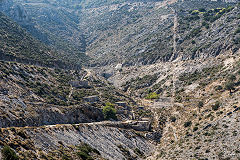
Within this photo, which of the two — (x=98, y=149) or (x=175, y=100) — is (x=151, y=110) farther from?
(x=98, y=149)

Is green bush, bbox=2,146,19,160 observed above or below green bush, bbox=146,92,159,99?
above

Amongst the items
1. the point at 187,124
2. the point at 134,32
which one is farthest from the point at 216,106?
the point at 134,32

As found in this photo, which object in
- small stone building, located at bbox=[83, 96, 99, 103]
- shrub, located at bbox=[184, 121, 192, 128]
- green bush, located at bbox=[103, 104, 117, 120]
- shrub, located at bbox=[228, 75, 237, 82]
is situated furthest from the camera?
small stone building, located at bbox=[83, 96, 99, 103]

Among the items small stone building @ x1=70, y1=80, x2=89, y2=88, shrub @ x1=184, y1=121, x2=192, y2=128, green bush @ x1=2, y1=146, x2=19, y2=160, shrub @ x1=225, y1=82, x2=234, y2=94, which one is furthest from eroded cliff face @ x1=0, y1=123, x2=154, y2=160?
small stone building @ x1=70, y1=80, x2=89, y2=88

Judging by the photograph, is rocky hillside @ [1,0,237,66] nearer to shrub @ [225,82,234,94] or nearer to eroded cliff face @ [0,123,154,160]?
shrub @ [225,82,234,94]

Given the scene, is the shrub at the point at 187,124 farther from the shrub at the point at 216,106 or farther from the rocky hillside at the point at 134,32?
the rocky hillside at the point at 134,32

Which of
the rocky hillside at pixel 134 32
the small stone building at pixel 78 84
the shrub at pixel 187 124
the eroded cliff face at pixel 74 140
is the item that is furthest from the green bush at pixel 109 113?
the rocky hillside at pixel 134 32

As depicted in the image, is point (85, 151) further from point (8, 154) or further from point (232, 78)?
point (232, 78)

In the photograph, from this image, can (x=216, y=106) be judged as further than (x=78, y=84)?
No

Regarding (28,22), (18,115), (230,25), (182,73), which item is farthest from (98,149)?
Answer: (28,22)
